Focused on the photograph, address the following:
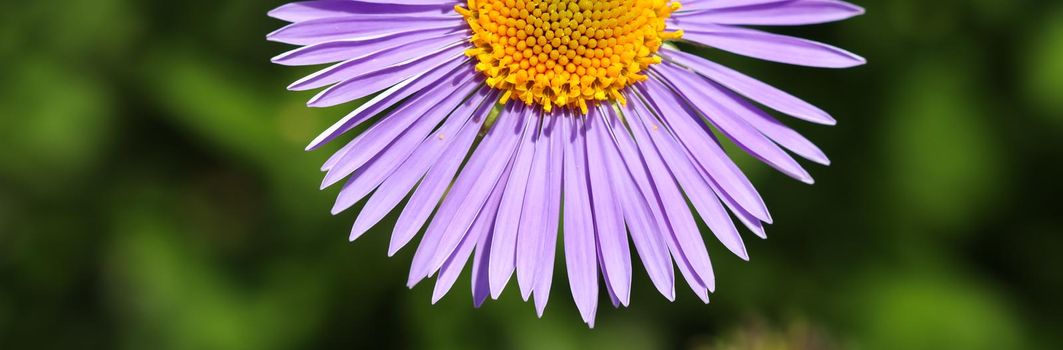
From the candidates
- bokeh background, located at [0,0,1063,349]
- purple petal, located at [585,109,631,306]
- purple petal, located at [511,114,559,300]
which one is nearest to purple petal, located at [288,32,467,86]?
purple petal, located at [511,114,559,300]

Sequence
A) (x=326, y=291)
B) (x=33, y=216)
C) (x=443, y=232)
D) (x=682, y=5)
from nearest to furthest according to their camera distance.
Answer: (x=443, y=232), (x=682, y=5), (x=326, y=291), (x=33, y=216)

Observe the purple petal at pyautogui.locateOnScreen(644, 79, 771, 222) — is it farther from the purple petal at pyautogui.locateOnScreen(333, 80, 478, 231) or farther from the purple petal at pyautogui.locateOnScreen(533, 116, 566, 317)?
the purple petal at pyautogui.locateOnScreen(333, 80, 478, 231)

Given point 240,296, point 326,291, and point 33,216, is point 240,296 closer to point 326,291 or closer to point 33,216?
point 326,291

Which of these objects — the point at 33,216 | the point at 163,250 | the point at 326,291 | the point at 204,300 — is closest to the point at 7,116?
the point at 33,216

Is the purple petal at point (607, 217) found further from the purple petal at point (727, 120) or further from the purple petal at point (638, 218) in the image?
the purple petal at point (727, 120)

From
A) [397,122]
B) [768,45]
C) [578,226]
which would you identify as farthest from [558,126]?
[768,45]

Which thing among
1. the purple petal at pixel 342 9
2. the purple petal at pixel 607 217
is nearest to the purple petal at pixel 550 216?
the purple petal at pixel 607 217

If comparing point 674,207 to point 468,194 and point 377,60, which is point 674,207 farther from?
point 377,60

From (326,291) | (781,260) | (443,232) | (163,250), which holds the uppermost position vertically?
(781,260)
